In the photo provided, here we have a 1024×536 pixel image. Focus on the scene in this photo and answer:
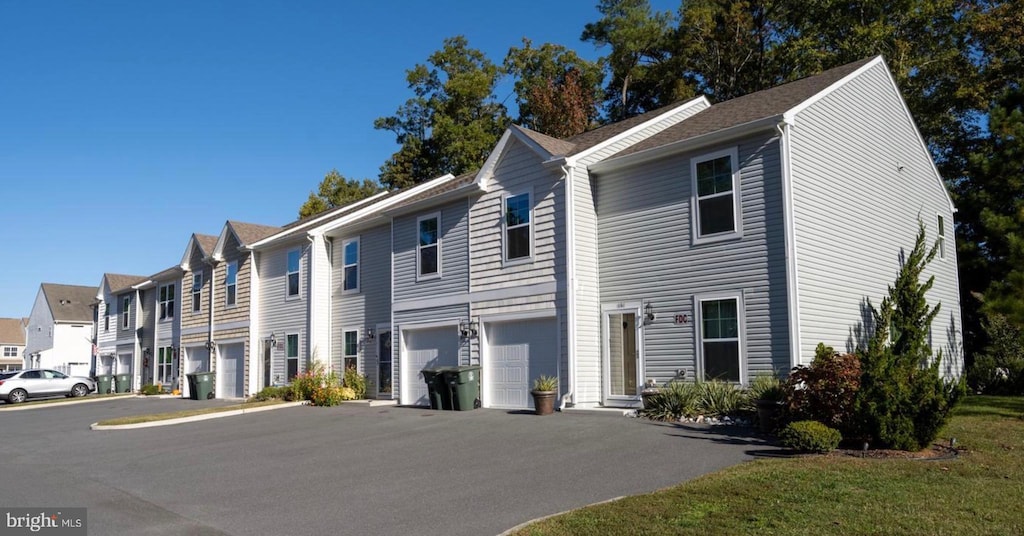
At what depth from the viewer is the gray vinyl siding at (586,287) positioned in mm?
17250

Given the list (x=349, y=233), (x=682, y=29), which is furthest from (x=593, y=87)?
(x=349, y=233)

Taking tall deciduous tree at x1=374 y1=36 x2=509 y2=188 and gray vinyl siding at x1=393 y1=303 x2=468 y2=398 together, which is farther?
tall deciduous tree at x1=374 y1=36 x2=509 y2=188

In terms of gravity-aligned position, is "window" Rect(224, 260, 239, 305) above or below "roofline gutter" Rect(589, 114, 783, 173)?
below

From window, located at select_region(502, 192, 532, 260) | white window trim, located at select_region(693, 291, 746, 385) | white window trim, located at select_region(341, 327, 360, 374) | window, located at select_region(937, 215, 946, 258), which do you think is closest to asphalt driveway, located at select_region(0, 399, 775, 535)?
white window trim, located at select_region(693, 291, 746, 385)

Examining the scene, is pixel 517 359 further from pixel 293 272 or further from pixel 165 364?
pixel 165 364

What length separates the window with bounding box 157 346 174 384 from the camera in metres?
35.3

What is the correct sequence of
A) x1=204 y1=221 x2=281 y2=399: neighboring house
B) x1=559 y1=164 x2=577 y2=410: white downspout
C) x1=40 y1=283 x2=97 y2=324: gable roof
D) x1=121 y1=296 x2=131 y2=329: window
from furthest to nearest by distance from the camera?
x1=40 y1=283 x2=97 y2=324: gable roof
x1=121 y1=296 x2=131 y2=329: window
x1=204 y1=221 x2=281 y2=399: neighboring house
x1=559 y1=164 x2=577 y2=410: white downspout

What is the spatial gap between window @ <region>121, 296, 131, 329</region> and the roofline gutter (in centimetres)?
3191

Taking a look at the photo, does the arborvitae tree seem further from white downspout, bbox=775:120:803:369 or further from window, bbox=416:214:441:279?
window, bbox=416:214:441:279

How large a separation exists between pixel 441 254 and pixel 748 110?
8364mm

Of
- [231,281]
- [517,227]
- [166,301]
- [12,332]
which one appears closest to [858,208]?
[517,227]

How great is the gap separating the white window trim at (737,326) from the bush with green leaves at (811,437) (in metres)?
4.11

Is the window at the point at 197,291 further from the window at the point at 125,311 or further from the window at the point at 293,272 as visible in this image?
the window at the point at 125,311

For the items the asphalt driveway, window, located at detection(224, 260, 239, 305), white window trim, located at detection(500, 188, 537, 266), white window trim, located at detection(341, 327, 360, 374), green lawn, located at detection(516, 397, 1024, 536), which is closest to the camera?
green lawn, located at detection(516, 397, 1024, 536)
